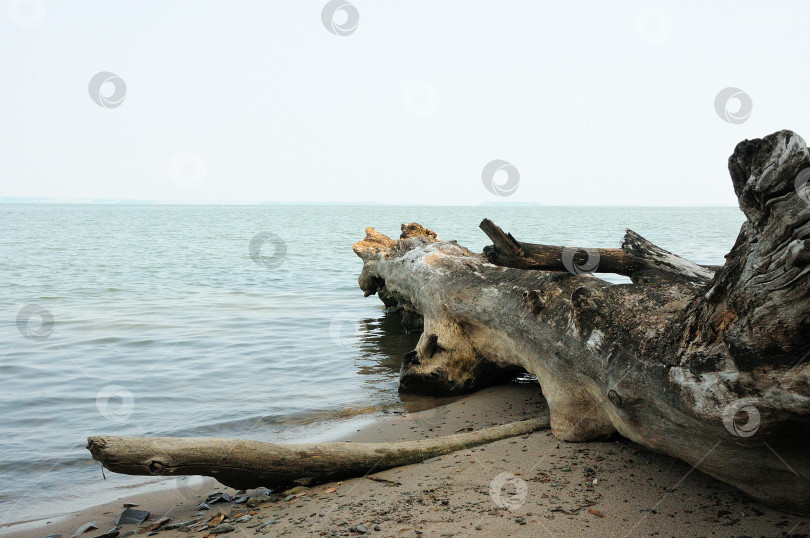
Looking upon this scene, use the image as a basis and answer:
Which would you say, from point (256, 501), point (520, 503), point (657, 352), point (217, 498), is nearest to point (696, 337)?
point (657, 352)

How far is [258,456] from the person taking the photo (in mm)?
4312

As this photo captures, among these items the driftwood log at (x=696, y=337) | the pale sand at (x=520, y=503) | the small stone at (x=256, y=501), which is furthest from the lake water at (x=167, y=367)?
the driftwood log at (x=696, y=337)

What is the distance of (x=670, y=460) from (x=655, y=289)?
1.15 metres

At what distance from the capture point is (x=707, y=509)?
3.42 m

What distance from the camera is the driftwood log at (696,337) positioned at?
8.81ft

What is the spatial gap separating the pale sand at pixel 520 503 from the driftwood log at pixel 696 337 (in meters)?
0.23

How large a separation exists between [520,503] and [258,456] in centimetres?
182

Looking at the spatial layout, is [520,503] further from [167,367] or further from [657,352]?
[167,367]

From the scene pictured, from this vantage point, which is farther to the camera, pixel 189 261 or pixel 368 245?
pixel 189 261

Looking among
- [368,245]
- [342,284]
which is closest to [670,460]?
[368,245]

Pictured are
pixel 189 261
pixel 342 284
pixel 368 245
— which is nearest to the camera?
pixel 368 245

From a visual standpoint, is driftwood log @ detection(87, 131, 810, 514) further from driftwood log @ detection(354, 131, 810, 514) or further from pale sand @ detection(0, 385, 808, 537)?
pale sand @ detection(0, 385, 808, 537)

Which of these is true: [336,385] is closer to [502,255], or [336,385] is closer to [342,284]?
[502,255]

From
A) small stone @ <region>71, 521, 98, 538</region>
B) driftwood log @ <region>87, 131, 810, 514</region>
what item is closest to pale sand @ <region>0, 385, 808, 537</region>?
small stone @ <region>71, 521, 98, 538</region>
